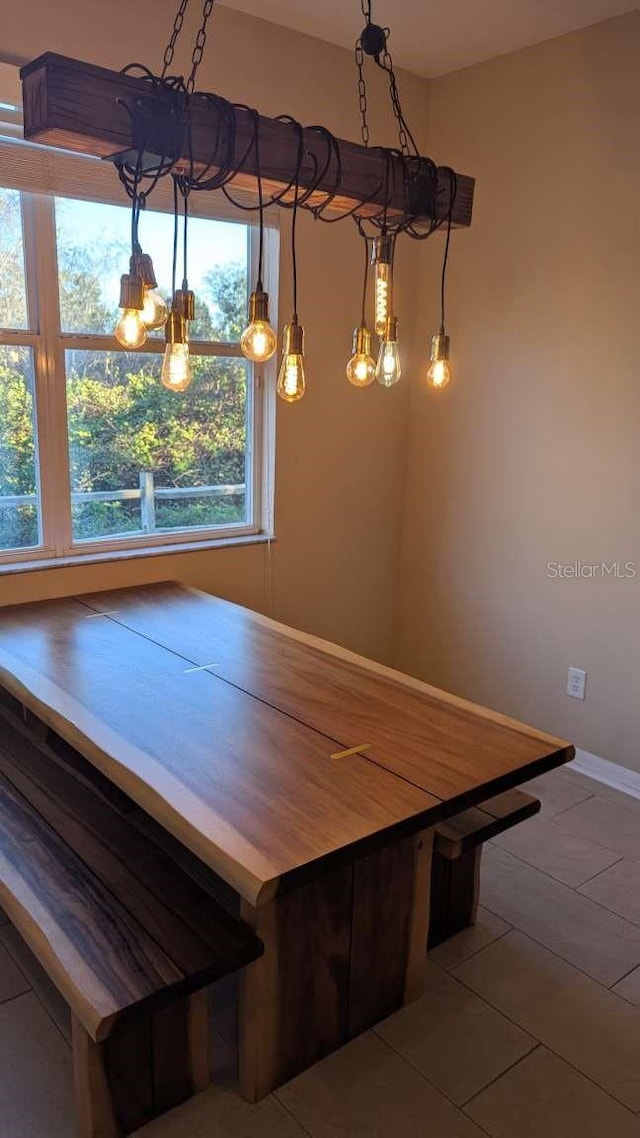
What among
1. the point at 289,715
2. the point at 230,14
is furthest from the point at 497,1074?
the point at 230,14

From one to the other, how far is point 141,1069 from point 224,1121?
0.72 ft

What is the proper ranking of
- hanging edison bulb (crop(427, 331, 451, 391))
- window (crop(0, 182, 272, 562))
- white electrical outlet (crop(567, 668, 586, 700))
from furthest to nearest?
white electrical outlet (crop(567, 668, 586, 700)), window (crop(0, 182, 272, 562)), hanging edison bulb (crop(427, 331, 451, 391))

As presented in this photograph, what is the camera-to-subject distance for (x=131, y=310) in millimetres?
1570

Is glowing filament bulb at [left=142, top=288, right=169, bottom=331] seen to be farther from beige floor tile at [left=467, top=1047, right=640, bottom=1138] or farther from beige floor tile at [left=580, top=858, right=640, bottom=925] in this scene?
beige floor tile at [left=580, top=858, right=640, bottom=925]

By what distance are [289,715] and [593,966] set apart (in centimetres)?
108

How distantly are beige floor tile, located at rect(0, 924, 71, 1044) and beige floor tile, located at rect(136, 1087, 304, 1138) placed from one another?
0.33 meters

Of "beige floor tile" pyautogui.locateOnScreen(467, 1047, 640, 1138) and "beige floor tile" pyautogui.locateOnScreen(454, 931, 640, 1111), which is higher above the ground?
"beige floor tile" pyautogui.locateOnScreen(454, 931, 640, 1111)

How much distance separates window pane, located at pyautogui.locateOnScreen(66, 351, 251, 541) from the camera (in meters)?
2.96

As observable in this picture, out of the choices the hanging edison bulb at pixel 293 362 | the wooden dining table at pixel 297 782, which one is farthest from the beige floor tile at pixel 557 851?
the hanging edison bulb at pixel 293 362

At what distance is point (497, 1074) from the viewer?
→ 73.0 inches

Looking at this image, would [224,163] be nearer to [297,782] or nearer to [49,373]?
[297,782]

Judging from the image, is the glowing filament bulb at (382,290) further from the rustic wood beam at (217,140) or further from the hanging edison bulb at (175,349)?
the hanging edison bulb at (175,349)

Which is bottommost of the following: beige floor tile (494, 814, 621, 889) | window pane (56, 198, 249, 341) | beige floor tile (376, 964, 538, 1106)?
beige floor tile (376, 964, 538, 1106)

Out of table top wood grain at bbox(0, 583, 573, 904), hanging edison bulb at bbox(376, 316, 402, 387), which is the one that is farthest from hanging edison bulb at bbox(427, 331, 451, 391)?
table top wood grain at bbox(0, 583, 573, 904)
